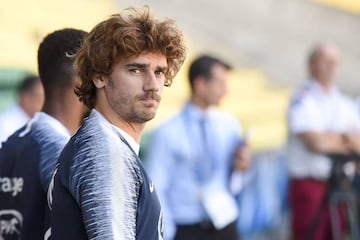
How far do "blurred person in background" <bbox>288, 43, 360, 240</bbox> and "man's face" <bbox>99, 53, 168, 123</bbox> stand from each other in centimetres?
499

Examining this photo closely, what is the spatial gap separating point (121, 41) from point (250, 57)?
39.1ft

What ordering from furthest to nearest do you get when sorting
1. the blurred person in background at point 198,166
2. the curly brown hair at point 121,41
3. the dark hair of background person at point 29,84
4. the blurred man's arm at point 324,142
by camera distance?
the blurred man's arm at point 324,142, the dark hair of background person at point 29,84, the blurred person in background at point 198,166, the curly brown hair at point 121,41

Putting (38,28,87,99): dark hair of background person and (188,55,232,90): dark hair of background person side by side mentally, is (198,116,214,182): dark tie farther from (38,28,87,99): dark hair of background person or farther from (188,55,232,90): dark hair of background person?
(38,28,87,99): dark hair of background person

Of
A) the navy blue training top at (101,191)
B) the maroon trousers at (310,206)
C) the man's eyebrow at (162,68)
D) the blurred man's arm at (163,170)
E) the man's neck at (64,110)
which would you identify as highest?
the man's eyebrow at (162,68)

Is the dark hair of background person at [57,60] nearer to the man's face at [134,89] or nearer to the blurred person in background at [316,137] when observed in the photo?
the man's face at [134,89]

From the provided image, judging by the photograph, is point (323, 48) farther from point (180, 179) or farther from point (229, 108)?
point (229, 108)

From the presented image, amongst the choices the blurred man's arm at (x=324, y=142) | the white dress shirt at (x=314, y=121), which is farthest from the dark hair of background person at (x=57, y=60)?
the white dress shirt at (x=314, y=121)

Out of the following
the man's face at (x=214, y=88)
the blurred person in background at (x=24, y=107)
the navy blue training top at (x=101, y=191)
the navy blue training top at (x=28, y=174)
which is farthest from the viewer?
the blurred person in background at (x=24, y=107)

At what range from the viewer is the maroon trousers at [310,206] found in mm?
8352

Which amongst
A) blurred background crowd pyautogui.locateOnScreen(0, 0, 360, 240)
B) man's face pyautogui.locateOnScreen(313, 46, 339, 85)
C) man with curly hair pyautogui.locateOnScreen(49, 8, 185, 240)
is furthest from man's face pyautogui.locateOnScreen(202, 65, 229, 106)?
man with curly hair pyautogui.locateOnScreen(49, 8, 185, 240)

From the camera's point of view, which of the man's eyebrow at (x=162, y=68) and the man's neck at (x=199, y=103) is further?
the man's neck at (x=199, y=103)

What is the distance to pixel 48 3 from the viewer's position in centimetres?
1263

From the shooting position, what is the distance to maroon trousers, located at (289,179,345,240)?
835 centimetres

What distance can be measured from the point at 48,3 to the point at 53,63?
8668mm
